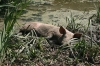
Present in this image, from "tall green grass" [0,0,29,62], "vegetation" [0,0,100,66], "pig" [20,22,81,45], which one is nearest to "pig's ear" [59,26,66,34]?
"pig" [20,22,81,45]

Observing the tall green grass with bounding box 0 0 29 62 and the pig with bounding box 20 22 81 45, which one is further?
the pig with bounding box 20 22 81 45

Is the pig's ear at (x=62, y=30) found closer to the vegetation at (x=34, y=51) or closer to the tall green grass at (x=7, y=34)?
the vegetation at (x=34, y=51)

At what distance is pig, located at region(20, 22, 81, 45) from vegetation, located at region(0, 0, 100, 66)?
1.10ft

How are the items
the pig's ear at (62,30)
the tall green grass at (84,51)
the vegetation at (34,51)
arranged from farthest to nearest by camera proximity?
the pig's ear at (62,30) < the tall green grass at (84,51) < the vegetation at (34,51)

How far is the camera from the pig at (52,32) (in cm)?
529

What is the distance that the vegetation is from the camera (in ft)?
13.8

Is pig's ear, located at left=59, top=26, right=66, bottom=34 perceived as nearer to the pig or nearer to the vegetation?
the pig

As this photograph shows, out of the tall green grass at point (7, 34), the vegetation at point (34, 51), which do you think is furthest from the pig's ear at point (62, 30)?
the tall green grass at point (7, 34)

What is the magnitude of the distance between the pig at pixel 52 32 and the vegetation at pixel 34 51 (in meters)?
0.34

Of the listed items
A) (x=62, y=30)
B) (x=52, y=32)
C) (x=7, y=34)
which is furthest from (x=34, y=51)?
(x=52, y=32)

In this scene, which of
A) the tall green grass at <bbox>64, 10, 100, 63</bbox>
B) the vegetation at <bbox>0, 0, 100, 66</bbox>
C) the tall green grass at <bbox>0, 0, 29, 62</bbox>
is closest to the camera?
the tall green grass at <bbox>0, 0, 29, 62</bbox>

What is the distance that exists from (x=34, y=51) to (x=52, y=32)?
127 centimetres

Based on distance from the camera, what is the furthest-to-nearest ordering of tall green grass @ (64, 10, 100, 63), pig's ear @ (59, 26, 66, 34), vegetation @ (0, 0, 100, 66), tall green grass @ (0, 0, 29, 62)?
pig's ear @ (59, 26, 66, 34) < tall green grass @ (64, 10, 100, 63) < vegetation @ (0, 0, 100, 66) < tall green grass @ (0, 0, 29, 62)

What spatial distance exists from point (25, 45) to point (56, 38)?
3.94ft
